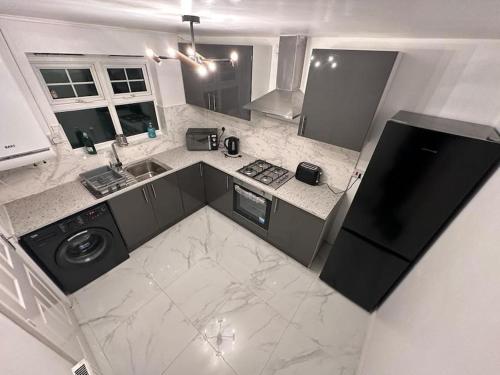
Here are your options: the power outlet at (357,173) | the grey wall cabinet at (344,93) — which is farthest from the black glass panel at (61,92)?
the power outlet at (357,173)

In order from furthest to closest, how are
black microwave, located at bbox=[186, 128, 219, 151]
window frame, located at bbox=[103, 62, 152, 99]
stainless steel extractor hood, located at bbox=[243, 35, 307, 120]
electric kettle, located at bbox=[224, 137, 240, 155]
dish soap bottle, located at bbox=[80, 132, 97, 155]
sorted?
black microwave, located at bbox=[186, 128, 219, 151] < electric kettle, located at bbox=[224, 137, 240, 155] < window frame, located at bbox=[103, 62, 152, 99] < dish soap bottle, located at bbox=[80, 132, 97, 155] < stainless steel extractor hood, located at bbox=[243, 35, 307, 120]

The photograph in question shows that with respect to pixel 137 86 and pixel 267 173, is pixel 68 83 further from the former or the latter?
pixel 267 173

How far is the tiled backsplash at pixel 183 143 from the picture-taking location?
6.41ft

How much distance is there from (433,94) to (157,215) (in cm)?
297

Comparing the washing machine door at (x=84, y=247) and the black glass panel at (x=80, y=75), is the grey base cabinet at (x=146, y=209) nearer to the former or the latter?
the washing machine door at (x=84, y=247)

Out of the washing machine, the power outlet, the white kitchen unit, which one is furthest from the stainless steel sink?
the power outlet

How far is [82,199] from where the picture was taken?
195 cm

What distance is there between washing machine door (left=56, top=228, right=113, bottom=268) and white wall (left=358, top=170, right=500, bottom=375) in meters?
2.58

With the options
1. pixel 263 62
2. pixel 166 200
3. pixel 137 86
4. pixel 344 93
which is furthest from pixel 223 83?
pixel 166 200

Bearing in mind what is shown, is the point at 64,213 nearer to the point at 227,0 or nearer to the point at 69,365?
the point at 69,365

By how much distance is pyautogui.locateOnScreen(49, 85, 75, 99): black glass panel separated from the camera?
6.41ft

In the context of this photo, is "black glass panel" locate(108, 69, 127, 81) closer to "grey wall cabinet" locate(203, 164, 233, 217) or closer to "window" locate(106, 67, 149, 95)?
"window" locate(106, 67, 149, 95)

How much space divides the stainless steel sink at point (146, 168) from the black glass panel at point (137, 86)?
2.94ft

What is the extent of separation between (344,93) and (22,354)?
2319mm
